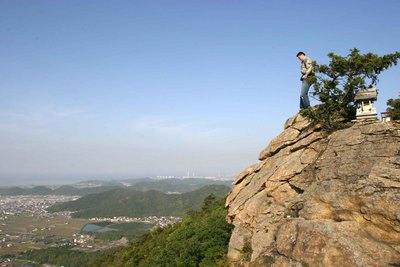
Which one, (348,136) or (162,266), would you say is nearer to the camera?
(348,136)

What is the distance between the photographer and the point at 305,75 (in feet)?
50.0

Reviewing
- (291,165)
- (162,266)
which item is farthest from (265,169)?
(162,266)

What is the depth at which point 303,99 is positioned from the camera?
15695 mm

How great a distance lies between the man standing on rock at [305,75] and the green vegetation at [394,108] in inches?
148

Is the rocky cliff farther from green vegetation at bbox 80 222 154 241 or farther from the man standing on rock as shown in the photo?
green vegetation at bbox 80 222 154 241

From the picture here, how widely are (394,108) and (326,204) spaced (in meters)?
8.47

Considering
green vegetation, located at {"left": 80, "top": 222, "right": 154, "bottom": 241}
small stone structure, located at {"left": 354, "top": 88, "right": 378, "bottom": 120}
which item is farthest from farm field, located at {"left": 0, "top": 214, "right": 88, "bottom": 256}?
small stone structure, located at {"left": 354, "top": 88, "right": 378, "bottom": 120}

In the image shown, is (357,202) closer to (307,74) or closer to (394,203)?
(394,203)

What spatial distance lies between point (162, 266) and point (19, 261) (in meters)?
118

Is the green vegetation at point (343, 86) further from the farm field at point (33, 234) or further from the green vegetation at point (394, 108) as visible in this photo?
the farm field at point (33, 234)

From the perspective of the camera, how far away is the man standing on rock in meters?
15.1

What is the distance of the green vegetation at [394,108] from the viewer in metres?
13.5

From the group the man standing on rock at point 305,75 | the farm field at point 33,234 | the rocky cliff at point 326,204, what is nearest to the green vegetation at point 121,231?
the farm field at point 33,234

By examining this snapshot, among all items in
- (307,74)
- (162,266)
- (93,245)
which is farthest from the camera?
(93,245)
